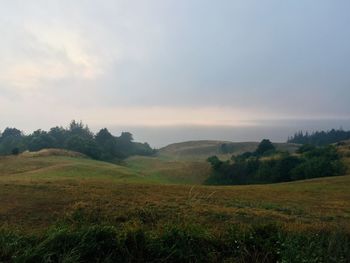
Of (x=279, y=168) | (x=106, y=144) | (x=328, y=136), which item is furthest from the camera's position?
(x=328, y=136)

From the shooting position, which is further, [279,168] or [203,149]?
[203,149]

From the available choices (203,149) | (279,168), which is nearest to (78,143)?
(279,168)

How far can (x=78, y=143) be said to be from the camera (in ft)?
331

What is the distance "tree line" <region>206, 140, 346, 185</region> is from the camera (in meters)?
65.9

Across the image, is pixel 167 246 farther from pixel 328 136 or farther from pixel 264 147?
pixel 328 136

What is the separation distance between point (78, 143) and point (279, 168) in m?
52.7

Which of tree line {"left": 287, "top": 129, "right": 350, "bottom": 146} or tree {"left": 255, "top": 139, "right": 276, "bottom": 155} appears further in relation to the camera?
tree line {"left": 287, "top": 129, "right": 350, "bottom": 146}

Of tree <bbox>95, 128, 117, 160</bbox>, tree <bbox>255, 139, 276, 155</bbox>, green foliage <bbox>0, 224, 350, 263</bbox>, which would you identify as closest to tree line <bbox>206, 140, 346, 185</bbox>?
tree <bbox>255, 139, 276, 155</bbox>

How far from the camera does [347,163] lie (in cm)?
7194

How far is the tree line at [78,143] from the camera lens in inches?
3969

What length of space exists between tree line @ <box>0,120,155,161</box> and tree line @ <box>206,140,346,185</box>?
35.0 metres

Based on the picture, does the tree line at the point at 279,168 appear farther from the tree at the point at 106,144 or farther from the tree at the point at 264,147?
the tree at the point at 106,144

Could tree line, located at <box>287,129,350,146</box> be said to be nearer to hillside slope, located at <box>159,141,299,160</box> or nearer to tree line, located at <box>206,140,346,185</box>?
hillside slope, located at <box>159,141,299,160</box>

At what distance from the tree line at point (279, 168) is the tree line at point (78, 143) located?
35006 mm
